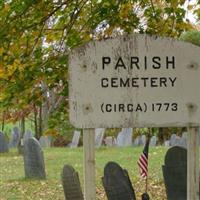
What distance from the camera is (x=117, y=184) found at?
21.7 feet

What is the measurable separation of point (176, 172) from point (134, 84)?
290 cm

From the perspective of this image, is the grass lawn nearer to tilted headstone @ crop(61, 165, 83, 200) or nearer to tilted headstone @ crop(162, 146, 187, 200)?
tilted headstone @ crop(162, 146, 187, 200)

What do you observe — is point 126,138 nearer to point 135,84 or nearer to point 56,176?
point 56,176

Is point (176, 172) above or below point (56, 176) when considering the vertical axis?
above

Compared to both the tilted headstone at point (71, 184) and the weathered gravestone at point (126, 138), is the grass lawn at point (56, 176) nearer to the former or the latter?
the tilted headstone at point (71, 184)

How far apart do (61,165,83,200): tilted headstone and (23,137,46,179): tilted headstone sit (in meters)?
6.18

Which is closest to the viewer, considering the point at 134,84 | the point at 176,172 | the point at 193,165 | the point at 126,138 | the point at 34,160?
the point at 134,84

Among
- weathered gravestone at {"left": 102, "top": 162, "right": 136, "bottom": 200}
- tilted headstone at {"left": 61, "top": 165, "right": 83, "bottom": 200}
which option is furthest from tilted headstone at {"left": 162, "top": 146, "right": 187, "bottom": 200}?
tilted headstone at {"left": 61, "top": 165, "right": 83, "bottom": 200}

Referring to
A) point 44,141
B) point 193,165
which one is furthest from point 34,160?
point 44,141

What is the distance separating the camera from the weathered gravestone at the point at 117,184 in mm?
6609

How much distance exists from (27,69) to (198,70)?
282 centimetres

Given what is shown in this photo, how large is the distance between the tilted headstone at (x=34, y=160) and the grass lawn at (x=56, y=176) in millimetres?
223

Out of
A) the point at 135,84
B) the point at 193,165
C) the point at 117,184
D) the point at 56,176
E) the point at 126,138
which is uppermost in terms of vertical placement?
the point at 135,84

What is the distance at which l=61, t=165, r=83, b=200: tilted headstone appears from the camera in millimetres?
6504
